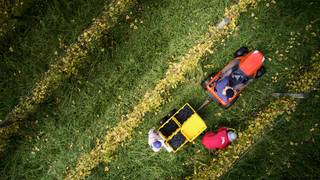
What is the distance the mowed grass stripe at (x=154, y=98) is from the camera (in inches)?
351

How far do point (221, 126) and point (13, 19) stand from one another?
4801 mm

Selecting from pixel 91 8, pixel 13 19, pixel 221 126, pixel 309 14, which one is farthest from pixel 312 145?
pixel 13 19

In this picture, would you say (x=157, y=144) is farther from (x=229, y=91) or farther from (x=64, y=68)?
(x=64, y=68)

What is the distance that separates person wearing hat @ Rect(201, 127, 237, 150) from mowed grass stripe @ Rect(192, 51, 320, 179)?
34 cm

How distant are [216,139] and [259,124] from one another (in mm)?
1090

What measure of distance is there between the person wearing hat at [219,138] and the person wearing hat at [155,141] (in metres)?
0.79

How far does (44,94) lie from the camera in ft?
29.5

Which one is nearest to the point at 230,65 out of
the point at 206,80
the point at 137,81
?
the point at 206,80

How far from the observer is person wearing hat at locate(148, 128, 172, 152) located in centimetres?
879

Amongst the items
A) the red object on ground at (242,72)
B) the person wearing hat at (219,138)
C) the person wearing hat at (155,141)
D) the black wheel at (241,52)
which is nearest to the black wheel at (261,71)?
the red object on ground at (242,72)

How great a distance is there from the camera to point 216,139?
8.59m

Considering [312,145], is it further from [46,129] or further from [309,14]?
[46,129]

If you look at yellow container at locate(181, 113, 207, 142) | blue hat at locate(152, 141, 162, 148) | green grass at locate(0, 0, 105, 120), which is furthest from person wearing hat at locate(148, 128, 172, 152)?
green grass at locate(0, 0, 105, 120)

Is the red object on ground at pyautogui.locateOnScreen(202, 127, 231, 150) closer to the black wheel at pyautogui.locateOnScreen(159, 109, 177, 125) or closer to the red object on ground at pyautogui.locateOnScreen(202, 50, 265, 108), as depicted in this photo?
the red object on ground at pyautogui.locateOnScreen(202, 50, 265, 108)
